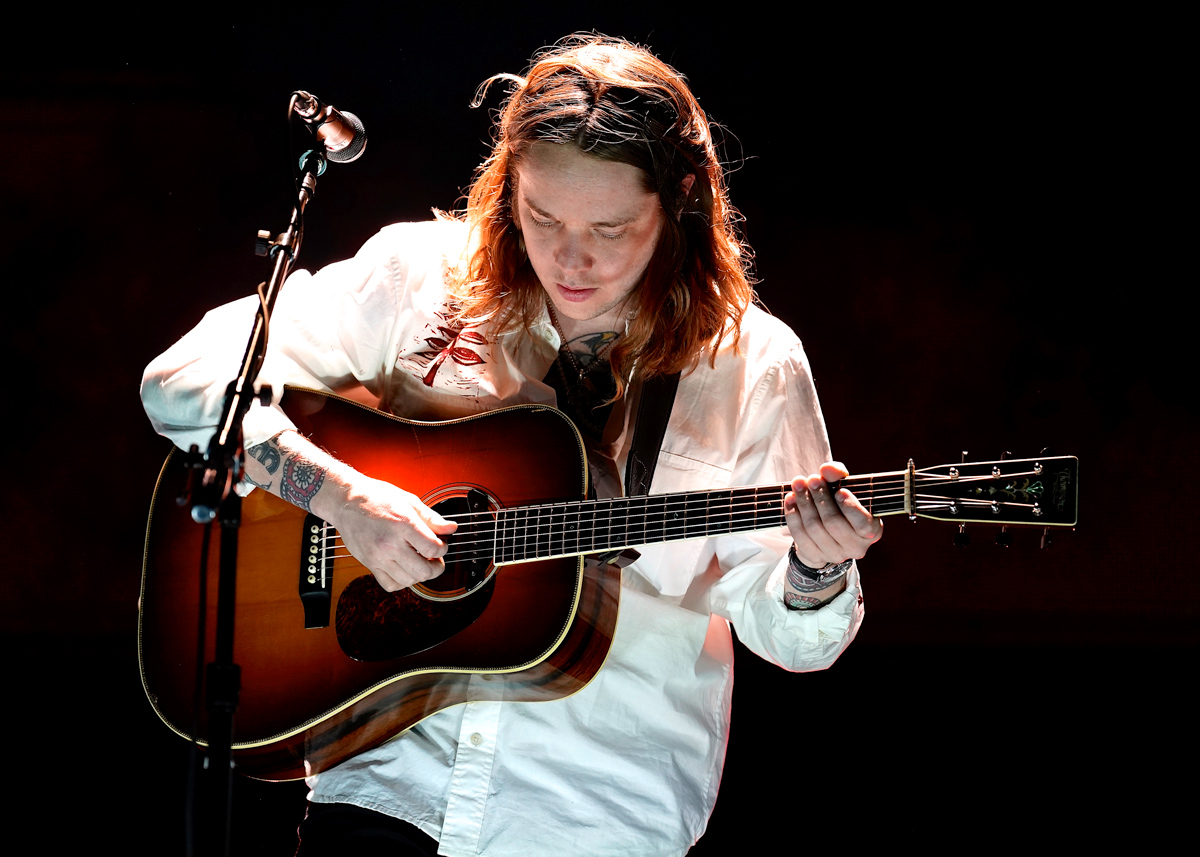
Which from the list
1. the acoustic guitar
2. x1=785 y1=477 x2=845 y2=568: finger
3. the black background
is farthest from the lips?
the black background

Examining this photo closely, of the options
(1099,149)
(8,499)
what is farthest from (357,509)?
(1099,149)

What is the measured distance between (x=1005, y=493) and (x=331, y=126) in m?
1.38

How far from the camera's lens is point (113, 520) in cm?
272

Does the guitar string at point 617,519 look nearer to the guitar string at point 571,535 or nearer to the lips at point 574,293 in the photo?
the guitar string at point 571,535

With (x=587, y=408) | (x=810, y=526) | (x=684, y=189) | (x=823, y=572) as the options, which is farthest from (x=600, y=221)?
(x=823, y=572)

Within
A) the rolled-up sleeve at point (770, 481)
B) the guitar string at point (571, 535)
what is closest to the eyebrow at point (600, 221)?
the rolled-up sleeve at point (770, 481)

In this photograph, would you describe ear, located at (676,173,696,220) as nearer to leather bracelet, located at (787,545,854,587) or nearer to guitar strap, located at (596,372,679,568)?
guitar strap, located at (596,372,679,568)

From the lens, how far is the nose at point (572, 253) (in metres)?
1.84

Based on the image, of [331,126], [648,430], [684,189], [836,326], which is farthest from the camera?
[836,326]

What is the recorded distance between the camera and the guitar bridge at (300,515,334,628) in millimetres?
1934

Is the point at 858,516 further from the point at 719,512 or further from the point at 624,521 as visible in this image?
the point at 624,521

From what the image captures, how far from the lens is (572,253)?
1.85 meters

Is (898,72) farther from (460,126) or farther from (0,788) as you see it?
(0,788)

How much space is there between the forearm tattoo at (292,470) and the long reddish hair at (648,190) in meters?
0.49
